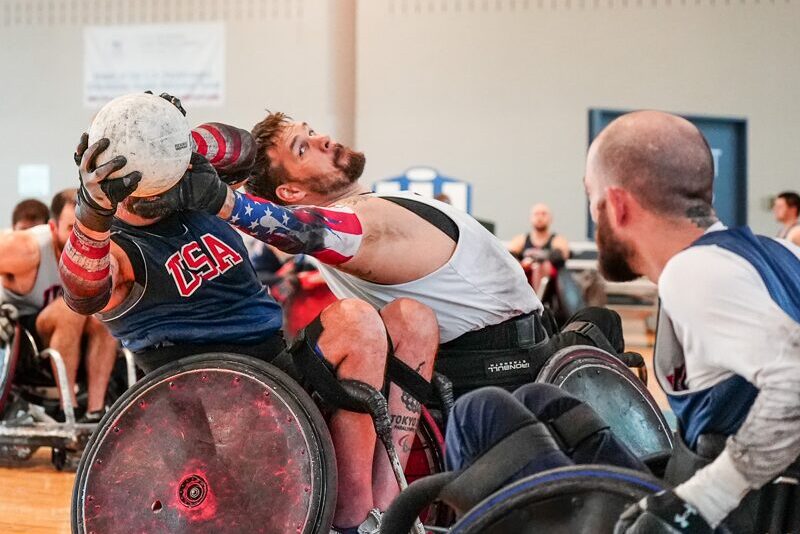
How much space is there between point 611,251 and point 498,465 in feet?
1.52

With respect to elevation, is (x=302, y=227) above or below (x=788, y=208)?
above

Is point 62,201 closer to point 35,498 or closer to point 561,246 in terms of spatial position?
point 35,498

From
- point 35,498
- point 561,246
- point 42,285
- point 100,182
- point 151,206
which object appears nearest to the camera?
point 100,182

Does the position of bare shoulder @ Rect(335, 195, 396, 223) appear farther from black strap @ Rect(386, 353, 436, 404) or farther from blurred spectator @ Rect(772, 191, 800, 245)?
blurred spectator @ Rect(772, 191, 800, 245)

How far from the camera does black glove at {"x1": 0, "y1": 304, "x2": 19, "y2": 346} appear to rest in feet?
16.3

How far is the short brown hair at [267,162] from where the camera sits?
3336 mm

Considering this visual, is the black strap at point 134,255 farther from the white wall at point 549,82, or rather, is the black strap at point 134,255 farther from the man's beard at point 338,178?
the white wall at point 549,82

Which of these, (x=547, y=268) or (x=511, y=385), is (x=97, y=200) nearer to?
(x=511, y=385)

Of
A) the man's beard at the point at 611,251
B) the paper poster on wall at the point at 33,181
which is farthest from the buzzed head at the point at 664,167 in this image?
the paper poster on wall at the point at 33,181

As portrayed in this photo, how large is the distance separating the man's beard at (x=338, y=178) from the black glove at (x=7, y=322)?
7.75ft

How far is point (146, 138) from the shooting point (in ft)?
7.65

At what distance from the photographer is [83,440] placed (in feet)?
16.2

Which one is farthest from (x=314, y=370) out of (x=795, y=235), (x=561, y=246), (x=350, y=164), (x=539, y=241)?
(x=539, y=241)

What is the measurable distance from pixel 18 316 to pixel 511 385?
3128 mm
